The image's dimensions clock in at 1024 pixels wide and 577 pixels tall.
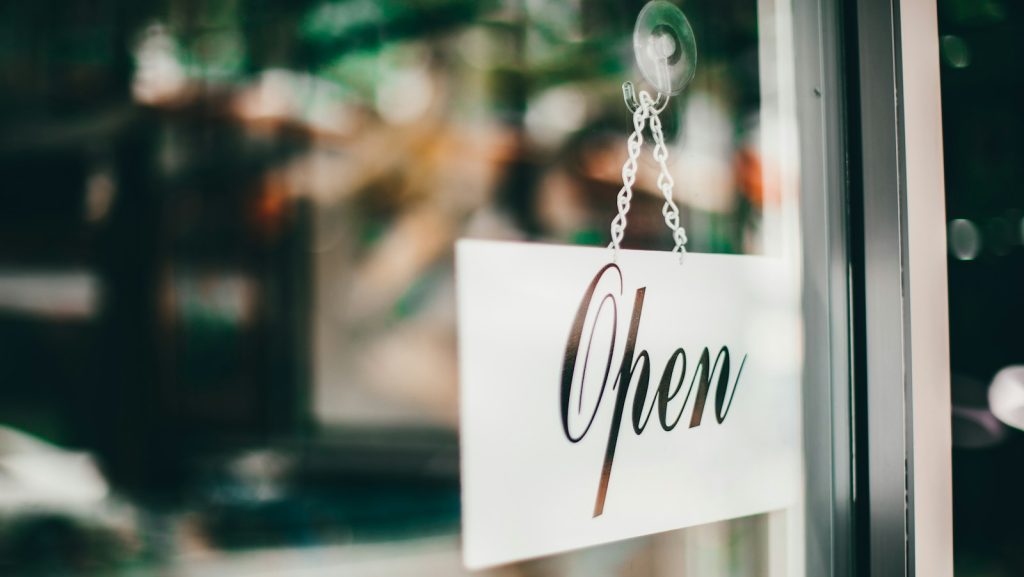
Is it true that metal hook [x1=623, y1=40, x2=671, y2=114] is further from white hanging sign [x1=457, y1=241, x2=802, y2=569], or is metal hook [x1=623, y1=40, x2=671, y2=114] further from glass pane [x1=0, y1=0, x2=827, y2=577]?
white hanging sign [x1=457, y1=241, x2=802, y2=569]

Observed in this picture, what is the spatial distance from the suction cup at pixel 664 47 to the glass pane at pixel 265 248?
44 mm

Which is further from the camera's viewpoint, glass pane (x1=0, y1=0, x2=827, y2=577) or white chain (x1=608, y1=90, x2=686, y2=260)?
white chain (x1=608, y1=90, x2=686, y2=260)

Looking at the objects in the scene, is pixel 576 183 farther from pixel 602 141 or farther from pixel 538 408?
pixel 538 408

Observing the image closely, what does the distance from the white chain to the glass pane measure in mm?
17

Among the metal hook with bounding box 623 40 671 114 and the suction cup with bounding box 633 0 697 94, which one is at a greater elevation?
the suction cup with bounding box 633 0 697 94

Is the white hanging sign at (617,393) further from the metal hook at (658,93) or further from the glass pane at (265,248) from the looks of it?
the metal hook at (658,93)

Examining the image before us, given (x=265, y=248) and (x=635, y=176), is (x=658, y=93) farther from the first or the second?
(x=265, y=248)

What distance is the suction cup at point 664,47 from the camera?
0.75 metres

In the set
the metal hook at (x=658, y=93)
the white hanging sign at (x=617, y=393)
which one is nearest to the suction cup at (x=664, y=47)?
the metal hook at (x=658, y=93)

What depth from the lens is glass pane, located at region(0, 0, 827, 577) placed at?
474 mm

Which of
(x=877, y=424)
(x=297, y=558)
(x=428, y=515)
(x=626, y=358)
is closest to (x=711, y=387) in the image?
(x=626, y=358)

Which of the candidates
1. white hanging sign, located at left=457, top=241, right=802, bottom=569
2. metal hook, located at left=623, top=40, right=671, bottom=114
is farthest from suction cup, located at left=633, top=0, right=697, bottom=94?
white hanging sign, located at left=457, top=241, right=802, bottom=569

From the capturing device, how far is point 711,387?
0.78 meters

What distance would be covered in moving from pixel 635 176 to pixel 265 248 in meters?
0.41
